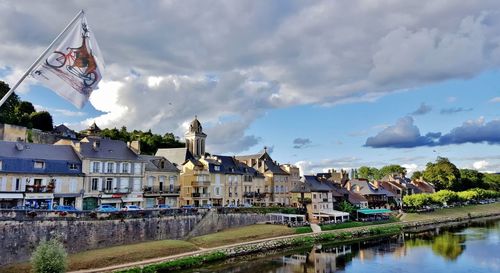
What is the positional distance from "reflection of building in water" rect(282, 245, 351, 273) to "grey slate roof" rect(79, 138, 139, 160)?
2168 cm

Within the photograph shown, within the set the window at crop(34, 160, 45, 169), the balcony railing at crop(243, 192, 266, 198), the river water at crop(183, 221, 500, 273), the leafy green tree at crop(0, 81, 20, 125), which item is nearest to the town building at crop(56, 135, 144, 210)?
the window at crop(34, 160, 45, 169)

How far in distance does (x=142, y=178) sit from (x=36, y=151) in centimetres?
1211

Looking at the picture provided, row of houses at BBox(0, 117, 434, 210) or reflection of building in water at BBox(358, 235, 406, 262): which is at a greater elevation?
row of houses at BBox(0, 117, 434, 210)

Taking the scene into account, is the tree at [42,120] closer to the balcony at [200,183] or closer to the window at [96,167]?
the balcony at [200,183]

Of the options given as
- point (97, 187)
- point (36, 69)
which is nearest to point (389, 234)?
point (97, 187)

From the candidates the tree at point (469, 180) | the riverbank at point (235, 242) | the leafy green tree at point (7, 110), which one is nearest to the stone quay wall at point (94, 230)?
the riverbank at point (235, 242)

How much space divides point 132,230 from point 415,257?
28.1 m

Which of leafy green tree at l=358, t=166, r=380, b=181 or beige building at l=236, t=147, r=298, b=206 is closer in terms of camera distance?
beige building at l=236, t=147, r=298, b=206

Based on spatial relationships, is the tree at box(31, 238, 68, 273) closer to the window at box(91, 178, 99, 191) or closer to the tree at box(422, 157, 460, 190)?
the window at box(91, 178, 99, 191)

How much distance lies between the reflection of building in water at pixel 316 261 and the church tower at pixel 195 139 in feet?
107

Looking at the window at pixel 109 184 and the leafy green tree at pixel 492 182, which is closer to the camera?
the window at pixel 109 184

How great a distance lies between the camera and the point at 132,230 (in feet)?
127

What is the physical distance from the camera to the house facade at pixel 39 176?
3856 cm

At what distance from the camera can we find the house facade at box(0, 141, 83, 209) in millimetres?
38562
